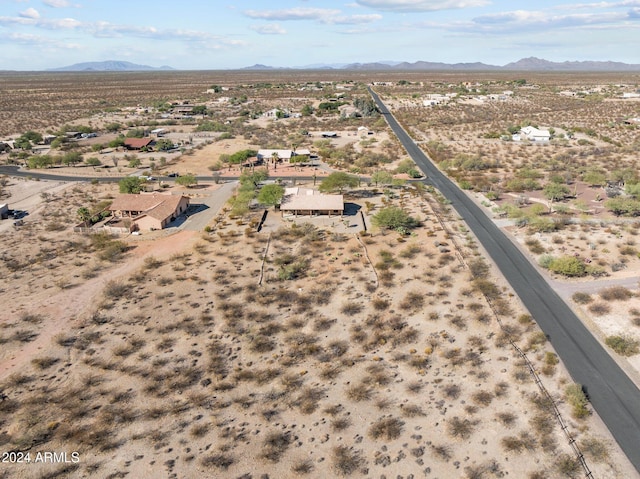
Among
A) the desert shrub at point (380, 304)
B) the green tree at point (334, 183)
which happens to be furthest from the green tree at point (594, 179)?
the desert shrub at point (380, 304)

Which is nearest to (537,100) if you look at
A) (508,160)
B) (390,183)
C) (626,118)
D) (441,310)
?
(626,118)

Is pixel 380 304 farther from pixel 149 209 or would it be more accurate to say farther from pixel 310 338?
pixel 149 209

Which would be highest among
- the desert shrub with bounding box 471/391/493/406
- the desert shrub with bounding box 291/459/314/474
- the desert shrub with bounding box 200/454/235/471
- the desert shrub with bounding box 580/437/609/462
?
the desert shrub with bounding box 471/391/493/406

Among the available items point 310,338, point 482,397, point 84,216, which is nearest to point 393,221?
point 310,338

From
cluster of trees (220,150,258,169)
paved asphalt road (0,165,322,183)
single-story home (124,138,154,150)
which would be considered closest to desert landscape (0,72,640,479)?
paved asphalt road (0,165,322,183)

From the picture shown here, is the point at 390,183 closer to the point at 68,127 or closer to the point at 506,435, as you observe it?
the point at 506,435

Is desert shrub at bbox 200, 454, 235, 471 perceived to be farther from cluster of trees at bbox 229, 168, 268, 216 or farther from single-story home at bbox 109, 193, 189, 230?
cluster of trees at bbox 229, 168, 268, 216

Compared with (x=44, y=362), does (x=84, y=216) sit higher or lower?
higher
